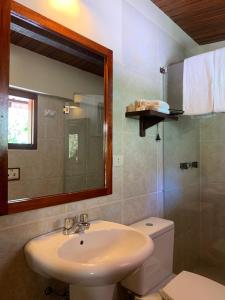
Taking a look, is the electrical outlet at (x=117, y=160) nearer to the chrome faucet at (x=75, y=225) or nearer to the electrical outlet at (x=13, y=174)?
the chrome faucet at (x=75, y=225)

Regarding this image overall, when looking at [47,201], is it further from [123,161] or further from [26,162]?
[123,161]

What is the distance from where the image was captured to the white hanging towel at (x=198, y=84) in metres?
2.03

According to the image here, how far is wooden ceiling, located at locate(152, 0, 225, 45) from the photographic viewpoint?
189cm

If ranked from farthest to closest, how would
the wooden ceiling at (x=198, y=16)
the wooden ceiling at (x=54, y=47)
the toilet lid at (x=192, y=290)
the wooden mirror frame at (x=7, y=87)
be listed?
the wooden ceiling at (x=198, y=16) → the toilet lid at (x=192, y=290) → the wooden ceiling at (x=54, y=47) → the wooden mirror frame at (x=7, y=87)

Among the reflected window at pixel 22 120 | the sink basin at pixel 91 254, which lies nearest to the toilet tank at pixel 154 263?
the sink basin at pixel 91 254

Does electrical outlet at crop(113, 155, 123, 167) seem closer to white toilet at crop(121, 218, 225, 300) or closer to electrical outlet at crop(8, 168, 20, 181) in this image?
white toilet at crop(121, 218, 225, 300)

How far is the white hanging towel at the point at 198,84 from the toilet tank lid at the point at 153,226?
3.17 feet

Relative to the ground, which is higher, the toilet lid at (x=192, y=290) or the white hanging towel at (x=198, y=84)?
the white hanging towel at (x=198, y=84)

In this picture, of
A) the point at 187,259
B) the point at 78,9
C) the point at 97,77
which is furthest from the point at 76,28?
the point at 187,259

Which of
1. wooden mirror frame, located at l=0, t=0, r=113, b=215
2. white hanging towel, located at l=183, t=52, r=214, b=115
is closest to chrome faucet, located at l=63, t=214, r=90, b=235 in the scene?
wooden mirror frame, located at l=0, t=0, r=113, b=215

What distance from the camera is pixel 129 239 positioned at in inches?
52.7

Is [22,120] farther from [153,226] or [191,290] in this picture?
[191,290]

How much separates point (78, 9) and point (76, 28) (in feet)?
0.38

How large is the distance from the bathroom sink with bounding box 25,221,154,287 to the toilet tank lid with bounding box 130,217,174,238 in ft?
1.09
